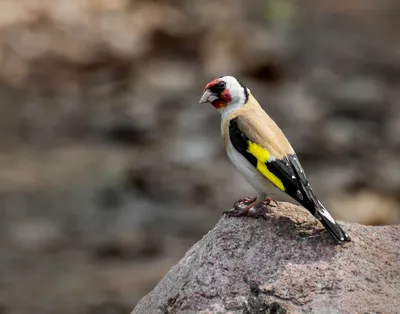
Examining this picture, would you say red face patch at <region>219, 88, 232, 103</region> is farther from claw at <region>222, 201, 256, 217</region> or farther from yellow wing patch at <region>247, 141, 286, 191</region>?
claw at <region>222, 201, 256, 217</region>

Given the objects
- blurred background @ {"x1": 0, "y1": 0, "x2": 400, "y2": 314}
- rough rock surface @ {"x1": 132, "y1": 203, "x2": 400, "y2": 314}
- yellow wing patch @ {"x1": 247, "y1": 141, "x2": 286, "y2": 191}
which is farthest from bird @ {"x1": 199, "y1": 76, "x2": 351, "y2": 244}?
blurred background @ {"x1": 0, "y1": 0, "x2": 400, "y2": 314}

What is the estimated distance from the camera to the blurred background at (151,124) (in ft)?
49.3

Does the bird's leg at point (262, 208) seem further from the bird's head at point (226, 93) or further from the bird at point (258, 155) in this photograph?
the bird's head at point (226, 93)

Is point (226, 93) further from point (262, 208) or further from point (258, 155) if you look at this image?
point (262, 208)

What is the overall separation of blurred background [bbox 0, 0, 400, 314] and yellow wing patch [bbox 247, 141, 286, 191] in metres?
7.26

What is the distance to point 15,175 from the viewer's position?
18016 millimetres

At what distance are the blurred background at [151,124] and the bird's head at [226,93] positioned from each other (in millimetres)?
7061

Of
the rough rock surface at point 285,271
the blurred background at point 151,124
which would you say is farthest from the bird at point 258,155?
the blurred background at point 151,124

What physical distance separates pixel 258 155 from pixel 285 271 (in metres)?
0.73

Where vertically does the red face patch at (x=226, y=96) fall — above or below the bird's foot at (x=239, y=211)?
above

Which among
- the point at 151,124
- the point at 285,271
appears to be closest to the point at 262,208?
the point at 285,271

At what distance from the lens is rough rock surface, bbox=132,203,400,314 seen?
Result: 17.3 feet

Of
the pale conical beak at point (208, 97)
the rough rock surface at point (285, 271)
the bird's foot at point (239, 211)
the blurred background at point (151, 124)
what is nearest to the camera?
the rough rock surface at point (285, 271)

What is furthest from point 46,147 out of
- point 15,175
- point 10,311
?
point 10,311
